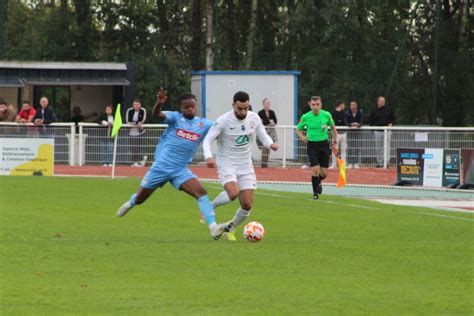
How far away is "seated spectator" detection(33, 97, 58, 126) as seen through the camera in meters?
33.3

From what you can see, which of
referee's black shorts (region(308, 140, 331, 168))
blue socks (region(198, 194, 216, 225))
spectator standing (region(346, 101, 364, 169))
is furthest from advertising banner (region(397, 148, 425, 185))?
blue socks (region(198, 194, 216, 225))

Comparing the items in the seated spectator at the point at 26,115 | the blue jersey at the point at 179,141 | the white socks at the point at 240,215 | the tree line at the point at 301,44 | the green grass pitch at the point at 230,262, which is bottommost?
the green grass pitch at the point at 230,262

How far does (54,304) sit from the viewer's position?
32.7 feet

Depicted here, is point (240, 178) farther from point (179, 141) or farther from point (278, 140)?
point (278, 140)

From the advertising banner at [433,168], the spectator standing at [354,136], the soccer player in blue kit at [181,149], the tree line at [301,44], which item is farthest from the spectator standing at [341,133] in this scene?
the soccer player in blue kit at [181,149]

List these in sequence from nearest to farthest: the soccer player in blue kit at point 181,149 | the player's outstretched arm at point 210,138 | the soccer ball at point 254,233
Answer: the soccer ball at point 254,233 → the player's outstretched arm at point 210,138 → the soccer player in blue kit at point 181,149

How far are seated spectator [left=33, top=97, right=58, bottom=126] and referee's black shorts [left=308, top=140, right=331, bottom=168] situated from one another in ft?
36.5

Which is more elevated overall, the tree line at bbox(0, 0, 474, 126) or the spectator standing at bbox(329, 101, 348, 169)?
the tree line at bbox(0, 0, 474, 126)

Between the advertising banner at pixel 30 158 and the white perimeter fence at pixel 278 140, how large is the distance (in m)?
2.00

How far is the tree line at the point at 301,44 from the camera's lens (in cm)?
4716

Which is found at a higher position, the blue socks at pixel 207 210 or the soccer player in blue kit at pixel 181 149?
the soccer player in blue kit at pixel 181 149

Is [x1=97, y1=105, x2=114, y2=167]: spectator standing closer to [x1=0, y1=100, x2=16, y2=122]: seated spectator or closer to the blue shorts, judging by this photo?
[x1=0, y1=100, x2=16, y2=122]: seated spectator

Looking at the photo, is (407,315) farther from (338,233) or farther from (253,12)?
(253,12)

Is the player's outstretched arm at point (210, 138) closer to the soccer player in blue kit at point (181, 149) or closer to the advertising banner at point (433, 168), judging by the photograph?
the soccer player in blue kit at point (181, 149)
